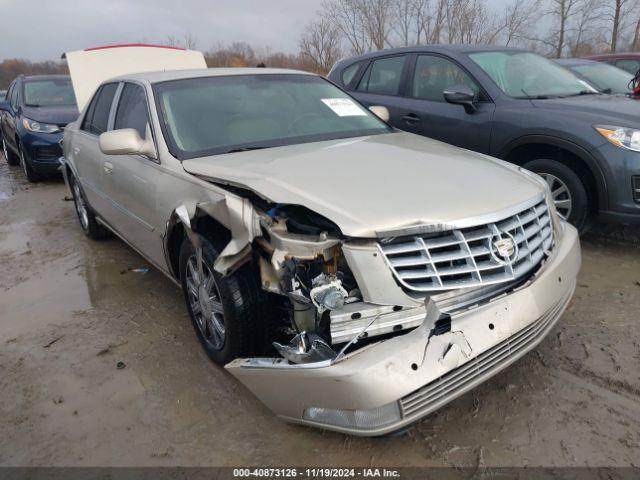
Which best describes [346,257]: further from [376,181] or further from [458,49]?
[458,49]

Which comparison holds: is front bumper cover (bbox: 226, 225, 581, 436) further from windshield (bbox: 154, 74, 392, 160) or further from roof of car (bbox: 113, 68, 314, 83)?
roof of car (bbox: 113, 68, 314, 83)

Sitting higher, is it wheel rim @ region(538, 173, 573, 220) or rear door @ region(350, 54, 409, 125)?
rear door @ region(350, 54, 409, 125)

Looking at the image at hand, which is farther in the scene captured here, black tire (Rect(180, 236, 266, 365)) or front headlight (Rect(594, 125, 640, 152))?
front headlight (Rect(594, 125, 640, 152))

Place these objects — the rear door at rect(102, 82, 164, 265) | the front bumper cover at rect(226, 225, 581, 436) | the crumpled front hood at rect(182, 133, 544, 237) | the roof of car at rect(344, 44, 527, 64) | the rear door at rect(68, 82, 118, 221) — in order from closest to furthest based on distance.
Result: the front bumper cover at rect(226, 225, 581, 436) → the crumpled front hood at rect(182, 133, 544, 237) → the rear door at rect(102, 82, 164, 265) → the rear door at rect(68, 82, 118, 221) → the roof of car at rect(344, 44, 527, 64)

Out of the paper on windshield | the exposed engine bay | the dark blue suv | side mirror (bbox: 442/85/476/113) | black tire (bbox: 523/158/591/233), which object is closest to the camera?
the exposed engine bay

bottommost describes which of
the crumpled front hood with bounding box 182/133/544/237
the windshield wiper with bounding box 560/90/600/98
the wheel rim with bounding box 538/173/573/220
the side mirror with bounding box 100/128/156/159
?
the wheel rim with bounding box 538/173/573/220

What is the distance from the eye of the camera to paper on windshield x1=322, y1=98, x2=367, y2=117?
349cm

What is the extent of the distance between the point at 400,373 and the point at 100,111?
142 inches

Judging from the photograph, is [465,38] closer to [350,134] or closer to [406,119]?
[406,119]

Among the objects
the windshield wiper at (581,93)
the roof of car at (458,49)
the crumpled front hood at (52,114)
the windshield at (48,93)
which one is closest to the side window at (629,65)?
the roof of car at (458,49)

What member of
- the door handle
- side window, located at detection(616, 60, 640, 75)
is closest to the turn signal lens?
the door handle

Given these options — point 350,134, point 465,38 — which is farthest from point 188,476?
point 465,38

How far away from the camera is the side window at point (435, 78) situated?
4.62 meters

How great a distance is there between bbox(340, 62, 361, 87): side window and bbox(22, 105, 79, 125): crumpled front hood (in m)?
4.50
